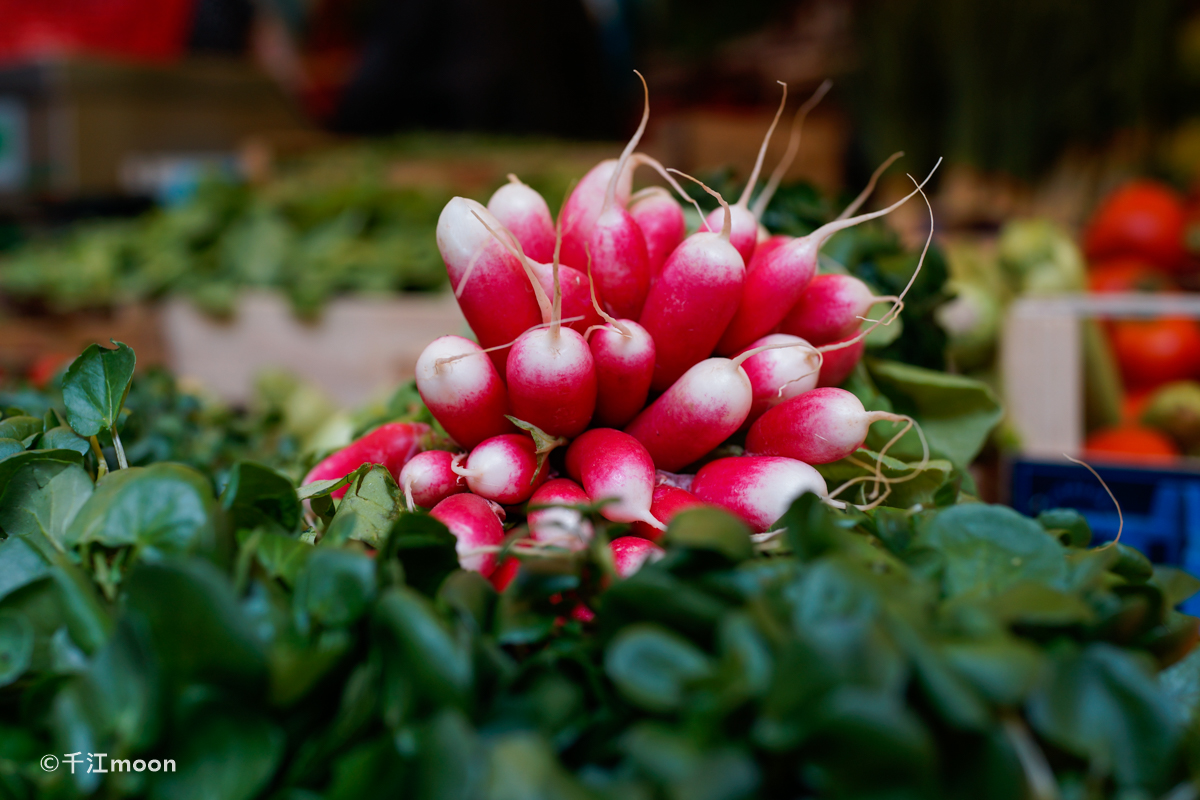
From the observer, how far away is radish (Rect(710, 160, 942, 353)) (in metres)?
0.91

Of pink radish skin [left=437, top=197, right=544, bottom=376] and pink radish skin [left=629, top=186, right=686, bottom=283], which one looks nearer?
pink radish skin [left=437, top=197, right=544, bottom=376]

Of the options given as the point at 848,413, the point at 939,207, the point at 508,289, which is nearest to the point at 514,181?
the point at 508,289

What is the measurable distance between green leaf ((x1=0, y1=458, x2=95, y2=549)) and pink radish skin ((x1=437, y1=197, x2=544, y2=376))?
15.1 inches

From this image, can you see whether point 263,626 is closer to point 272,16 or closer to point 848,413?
point 848,413

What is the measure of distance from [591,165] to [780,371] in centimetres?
282

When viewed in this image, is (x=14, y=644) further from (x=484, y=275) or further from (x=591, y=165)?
(x=591, y=165)

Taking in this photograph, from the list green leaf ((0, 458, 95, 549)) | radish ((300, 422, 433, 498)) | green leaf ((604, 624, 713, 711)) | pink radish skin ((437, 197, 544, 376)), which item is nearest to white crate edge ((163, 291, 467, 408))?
radish ((300, 422, 433, 498))

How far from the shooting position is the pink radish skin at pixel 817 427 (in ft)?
2.70

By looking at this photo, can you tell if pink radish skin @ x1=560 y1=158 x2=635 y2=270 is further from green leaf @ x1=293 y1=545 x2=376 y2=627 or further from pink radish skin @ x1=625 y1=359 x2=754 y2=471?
green leaf @ x1=293 y1=545 x2=376 y2=627

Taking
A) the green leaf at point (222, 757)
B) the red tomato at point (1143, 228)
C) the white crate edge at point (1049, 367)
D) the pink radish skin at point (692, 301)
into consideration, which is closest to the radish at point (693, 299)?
the pink radish skin at point (692, 301)

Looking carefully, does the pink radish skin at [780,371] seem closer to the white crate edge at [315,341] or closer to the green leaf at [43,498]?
the green leaf at [43,498]

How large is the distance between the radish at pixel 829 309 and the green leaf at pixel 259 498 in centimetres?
56

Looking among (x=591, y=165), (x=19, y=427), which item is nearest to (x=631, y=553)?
(x=19, y=427)

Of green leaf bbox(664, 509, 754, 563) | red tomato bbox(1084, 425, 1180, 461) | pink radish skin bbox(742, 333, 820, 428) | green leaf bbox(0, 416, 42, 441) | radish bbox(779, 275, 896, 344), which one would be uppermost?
radish bbox(779, 275, 896, 344)
